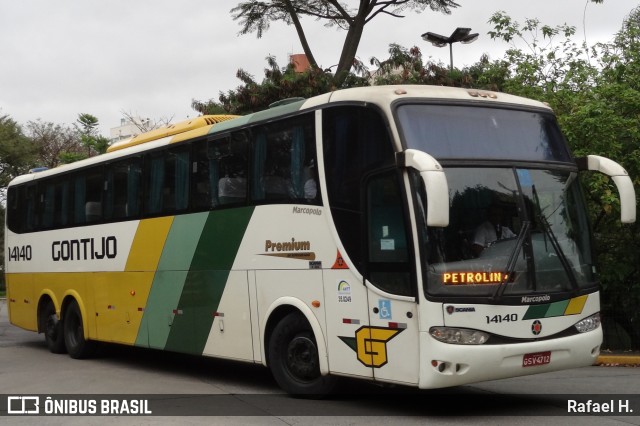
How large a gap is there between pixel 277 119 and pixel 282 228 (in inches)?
54.4

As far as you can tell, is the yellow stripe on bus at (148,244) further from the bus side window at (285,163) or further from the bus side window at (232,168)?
the bus side window at (285,163)

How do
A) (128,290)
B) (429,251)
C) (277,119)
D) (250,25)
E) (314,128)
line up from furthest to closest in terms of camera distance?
(250,25)
(128,290)
(277,119)
(314,128)
(429,251)

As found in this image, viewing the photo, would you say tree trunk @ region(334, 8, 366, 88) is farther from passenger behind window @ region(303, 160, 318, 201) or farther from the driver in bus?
the driver in bus

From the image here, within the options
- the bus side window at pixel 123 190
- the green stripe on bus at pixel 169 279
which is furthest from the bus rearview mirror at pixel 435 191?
the bus side window at pixel 123 190

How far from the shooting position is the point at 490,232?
348 inches

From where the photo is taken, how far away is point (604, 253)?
16.5m

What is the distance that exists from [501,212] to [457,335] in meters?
1.36

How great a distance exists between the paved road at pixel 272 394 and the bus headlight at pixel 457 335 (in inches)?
33.8

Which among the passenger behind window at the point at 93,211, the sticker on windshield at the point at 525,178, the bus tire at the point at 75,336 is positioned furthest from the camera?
the bus tire at the point at 75,336

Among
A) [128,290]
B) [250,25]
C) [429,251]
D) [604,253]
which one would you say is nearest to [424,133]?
[429,251]

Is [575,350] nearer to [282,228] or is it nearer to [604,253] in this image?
[282,228]

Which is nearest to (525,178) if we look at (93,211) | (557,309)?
(557,309)

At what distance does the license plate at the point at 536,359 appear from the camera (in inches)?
346

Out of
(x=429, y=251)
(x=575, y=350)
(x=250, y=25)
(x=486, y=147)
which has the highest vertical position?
(x=250, y=25)
